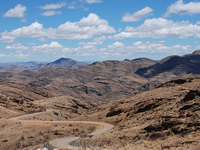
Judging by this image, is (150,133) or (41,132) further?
(41,132)

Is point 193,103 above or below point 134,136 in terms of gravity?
above

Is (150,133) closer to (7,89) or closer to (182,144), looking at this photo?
(182,144)

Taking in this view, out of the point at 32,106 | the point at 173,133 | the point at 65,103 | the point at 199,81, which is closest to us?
the point at 173,133

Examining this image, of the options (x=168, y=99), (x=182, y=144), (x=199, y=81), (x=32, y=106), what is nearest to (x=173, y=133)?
(x=182, y=144)

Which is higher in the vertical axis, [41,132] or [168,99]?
[168,99]

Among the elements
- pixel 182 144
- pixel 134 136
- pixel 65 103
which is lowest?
pixel 65 103

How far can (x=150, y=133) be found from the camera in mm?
21547

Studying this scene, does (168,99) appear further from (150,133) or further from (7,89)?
(7,89)

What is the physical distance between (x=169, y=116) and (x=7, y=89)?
287 feet

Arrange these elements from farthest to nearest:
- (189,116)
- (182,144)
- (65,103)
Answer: (65,103) < (189,116) < (182,144)

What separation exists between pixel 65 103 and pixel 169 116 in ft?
198

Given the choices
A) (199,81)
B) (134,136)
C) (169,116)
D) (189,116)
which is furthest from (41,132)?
(199,81)

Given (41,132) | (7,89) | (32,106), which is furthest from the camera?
(7,89)

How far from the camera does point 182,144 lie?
568 inches
